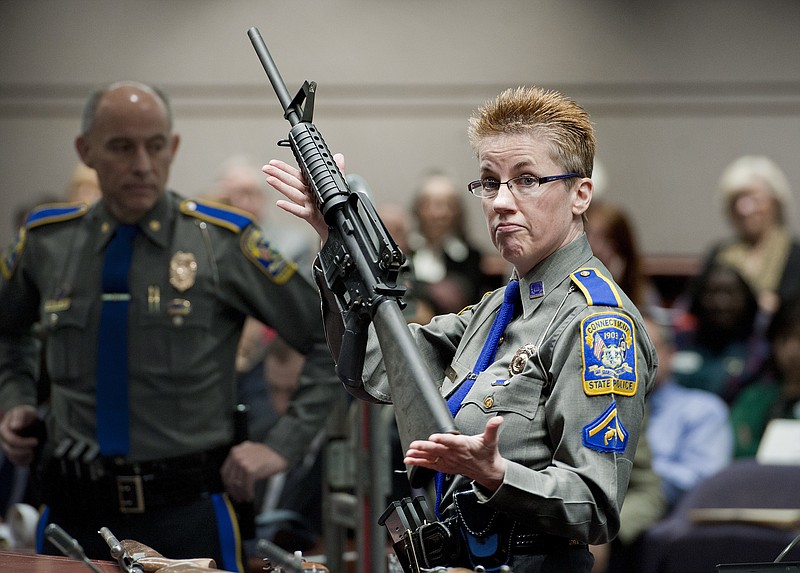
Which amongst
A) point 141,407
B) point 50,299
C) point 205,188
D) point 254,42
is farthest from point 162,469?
point 205,188

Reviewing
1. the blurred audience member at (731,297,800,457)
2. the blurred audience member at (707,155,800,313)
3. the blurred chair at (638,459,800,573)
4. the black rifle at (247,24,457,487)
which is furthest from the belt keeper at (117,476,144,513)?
the blurred audience member at (707,155,800,313)

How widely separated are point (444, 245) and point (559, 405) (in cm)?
406

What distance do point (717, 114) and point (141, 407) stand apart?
5.50m

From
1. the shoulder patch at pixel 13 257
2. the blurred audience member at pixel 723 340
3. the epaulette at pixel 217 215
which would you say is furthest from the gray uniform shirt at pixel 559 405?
the blurred audience member at pixel 723 340

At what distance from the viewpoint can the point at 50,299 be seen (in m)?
3.05

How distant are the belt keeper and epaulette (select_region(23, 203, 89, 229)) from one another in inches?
28.4

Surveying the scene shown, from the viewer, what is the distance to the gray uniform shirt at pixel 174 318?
2.94 meters

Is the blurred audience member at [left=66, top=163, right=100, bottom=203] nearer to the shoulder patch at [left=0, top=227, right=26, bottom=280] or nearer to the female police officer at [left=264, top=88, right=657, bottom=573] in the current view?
the shoulder patch at [left=0, top=227, right=26, bottom=280]

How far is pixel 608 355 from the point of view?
182 cm

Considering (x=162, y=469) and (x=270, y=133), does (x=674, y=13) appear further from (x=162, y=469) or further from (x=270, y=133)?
(x=162, y=469)

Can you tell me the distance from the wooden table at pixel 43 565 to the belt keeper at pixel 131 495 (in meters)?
0.75

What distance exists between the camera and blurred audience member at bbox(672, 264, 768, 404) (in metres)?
5.08

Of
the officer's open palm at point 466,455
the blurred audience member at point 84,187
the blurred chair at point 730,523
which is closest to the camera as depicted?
the officer's open palm at point 466,455

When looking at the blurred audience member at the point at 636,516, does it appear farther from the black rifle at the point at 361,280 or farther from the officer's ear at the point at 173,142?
the black rifle at the point at 361,280
